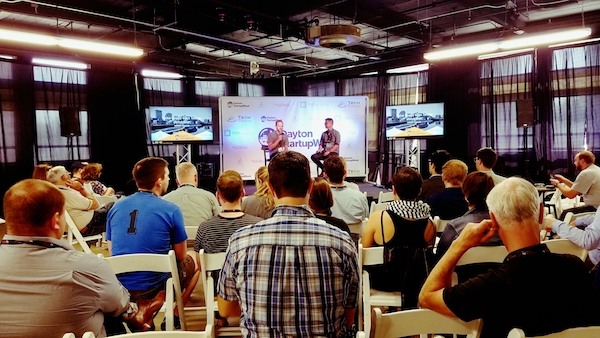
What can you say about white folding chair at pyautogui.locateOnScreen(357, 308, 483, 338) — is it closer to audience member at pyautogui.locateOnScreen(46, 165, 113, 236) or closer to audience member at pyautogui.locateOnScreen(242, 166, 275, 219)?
audience member at pyautogui.locateOnScreen(242, 166, 275, 219)

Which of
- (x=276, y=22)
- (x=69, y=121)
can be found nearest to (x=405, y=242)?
(x=276, y=22)

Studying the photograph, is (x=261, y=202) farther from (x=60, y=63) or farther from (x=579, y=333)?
(x=60, y=63)

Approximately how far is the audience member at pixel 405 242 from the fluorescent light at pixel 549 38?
180 inches

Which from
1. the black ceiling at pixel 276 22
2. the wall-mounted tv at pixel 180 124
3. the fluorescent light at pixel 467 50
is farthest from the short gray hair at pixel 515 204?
the wall-mounted tv at pixel 180 124

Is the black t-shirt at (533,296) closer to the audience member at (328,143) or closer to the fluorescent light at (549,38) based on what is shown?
the fluorescent light at (549,38)

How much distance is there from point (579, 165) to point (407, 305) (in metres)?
3.78

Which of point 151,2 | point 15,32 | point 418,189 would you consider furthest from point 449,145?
Answer: point 15,32

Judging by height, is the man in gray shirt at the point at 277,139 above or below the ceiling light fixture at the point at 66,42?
below

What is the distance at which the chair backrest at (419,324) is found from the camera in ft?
4.68

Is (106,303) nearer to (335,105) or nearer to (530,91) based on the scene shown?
(335,105)

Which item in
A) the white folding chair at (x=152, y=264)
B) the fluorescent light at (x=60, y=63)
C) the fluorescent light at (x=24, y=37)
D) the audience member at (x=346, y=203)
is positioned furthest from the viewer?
the fluorescent light at (x=60, y=63)

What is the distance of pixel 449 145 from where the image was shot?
1084 centimetres

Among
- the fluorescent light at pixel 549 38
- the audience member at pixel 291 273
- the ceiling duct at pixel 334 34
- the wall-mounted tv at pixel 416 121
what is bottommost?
the audience member at pixel 291 273

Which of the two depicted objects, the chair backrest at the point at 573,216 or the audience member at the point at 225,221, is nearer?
the audience member at the point at 225,221
